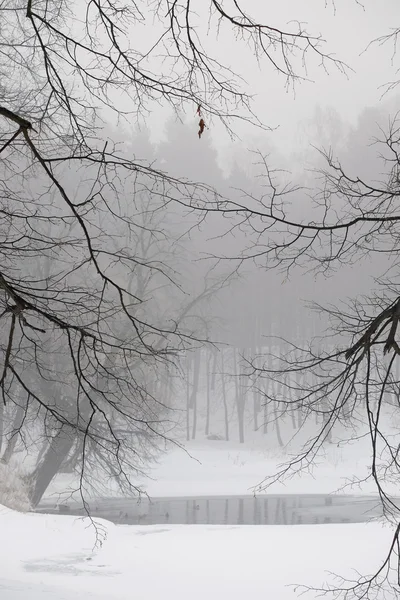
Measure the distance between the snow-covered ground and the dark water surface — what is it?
0.78 m

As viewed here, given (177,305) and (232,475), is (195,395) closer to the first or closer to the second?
(177,305)

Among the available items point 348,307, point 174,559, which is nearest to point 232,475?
point 174,559

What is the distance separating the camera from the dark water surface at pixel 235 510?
18.2 m

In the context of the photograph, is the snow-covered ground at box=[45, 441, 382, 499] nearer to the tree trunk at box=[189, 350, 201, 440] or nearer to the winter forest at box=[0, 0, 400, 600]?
the winter forest at box=[0, 0, 400, 600]

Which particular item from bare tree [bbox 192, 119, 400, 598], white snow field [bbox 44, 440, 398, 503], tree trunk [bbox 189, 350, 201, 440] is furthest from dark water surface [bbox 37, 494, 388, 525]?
tree trunk [bbox 189, 350, 201, 440]

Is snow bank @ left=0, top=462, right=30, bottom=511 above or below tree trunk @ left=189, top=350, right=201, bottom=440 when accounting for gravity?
below

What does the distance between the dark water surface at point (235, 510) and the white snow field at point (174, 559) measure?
430 cm

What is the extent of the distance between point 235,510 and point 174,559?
997 centimetres

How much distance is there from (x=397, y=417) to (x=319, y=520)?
62.3ft

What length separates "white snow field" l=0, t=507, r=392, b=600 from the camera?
870cm

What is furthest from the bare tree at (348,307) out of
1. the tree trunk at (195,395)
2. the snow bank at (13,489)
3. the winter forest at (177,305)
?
the tree trunk at (195,395)

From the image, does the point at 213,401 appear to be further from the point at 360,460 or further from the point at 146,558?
the point at 146,558

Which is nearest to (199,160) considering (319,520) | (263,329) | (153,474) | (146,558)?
(263,329)

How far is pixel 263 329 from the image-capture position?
48.1m
